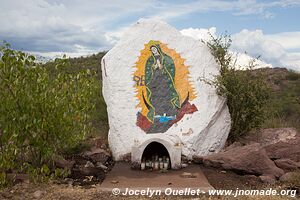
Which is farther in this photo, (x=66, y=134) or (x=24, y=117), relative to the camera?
(x=66, y=134)

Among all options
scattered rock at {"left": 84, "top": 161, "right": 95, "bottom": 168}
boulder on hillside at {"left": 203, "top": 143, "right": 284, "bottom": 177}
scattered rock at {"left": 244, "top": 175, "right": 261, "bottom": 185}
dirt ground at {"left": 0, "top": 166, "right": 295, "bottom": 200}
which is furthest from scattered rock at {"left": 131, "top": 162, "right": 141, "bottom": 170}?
scattered rock at {"left": 244, "top": 175, "right": 261, "bottom": 185}

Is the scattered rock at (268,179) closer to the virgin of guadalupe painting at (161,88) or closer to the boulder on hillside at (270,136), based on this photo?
the boulder on hillside at (270,136)

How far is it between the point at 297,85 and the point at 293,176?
22682 millimetres

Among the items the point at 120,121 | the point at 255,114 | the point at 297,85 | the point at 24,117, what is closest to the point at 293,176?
the point at 255,114

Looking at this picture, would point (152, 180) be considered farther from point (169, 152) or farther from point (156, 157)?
point (156, 157)

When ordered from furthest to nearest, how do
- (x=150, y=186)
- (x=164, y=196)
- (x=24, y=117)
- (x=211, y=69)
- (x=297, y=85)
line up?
(x=297, y=85) < (x=211, y=69) < (x=150, y=186) < (x=164, y=196) < (x=24, y=117)

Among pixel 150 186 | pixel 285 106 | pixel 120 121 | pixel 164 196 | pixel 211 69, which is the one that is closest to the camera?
Answer: pixel 164 196

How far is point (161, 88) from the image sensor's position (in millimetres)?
10320

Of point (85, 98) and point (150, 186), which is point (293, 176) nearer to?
point (150, 186)

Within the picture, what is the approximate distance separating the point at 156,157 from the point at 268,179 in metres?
2.49

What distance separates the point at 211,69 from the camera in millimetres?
10664

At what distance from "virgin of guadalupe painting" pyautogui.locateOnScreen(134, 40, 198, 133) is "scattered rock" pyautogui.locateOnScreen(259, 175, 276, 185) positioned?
243 centimetres

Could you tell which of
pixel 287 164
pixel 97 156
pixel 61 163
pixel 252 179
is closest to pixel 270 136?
pixel 287 164

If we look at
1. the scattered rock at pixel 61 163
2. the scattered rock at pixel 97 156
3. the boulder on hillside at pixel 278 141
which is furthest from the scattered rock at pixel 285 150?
the scattered rock at pixel 61 163
